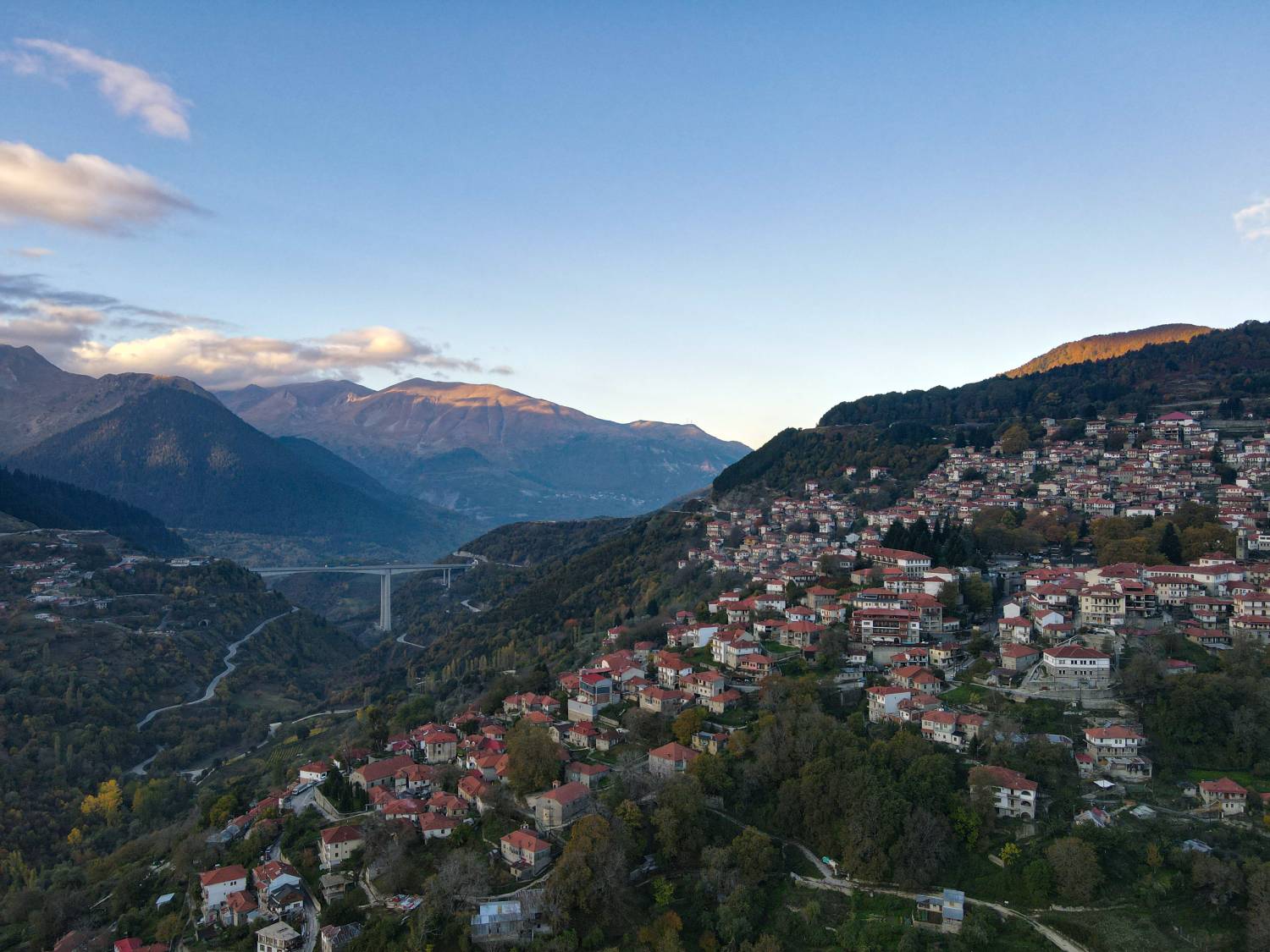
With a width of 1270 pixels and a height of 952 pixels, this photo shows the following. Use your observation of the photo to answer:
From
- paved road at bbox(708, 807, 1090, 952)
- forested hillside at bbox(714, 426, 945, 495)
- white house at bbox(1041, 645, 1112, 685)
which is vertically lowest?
paved road at bbox(708, 807, 1090, 952)

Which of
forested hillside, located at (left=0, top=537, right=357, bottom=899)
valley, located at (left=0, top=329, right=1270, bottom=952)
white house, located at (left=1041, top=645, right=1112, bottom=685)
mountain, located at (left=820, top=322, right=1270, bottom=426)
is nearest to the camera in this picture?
valley, located at (left=0, top=329, right=1270, bottom=952)

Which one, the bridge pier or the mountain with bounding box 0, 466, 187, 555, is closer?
the mountain with bounding box 0, 466, 187, 555

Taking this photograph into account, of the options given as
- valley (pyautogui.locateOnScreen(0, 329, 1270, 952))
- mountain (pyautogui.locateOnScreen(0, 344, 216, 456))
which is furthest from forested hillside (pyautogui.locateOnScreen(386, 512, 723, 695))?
mountain (pyautogui.locateOnScreen(0, 344, 216, 456))

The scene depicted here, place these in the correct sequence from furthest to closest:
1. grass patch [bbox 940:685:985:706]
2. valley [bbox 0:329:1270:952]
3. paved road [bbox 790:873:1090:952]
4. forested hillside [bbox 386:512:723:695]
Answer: forested hillside [bbox 386:512:723:695] < grass patch [bbox 940:685:985:706] < valley [bbox 0:329:1270:952] < paved road [bbox 790:873:1090:952]

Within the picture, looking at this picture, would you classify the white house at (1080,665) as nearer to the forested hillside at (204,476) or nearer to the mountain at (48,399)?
the forested hillside at (204,476)

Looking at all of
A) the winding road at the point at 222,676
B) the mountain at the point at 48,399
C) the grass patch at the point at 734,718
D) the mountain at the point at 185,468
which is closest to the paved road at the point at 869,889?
the grass patch at the point at 734,718

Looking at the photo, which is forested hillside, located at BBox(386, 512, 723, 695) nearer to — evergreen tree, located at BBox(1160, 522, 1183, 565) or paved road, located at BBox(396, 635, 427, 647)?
paved road, located at BBox(396, 635, 427, 647)

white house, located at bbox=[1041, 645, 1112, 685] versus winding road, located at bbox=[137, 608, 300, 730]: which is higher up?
white house, located at bbox=[1041, 645, 1112, 685]
